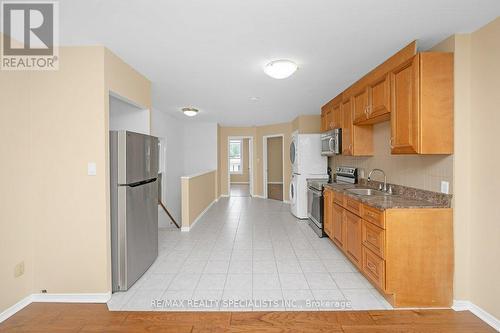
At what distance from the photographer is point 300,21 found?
6.60ft

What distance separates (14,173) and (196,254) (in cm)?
221

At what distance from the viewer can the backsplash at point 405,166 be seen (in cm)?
238

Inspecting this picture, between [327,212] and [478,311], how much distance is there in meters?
2.04

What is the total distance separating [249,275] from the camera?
9.56 ft

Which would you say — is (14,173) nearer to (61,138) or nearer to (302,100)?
(61,138)

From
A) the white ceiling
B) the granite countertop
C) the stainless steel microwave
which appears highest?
the white ceiling

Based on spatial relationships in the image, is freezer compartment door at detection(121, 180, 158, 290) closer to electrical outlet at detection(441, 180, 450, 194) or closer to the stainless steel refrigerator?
the stainless steel refrigerator

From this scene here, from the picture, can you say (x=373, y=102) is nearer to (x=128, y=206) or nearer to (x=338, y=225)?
(x=338, y=225)

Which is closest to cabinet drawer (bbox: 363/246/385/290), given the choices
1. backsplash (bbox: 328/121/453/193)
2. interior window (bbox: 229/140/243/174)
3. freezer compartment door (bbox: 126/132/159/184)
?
backsplash (bbox: 328/121/453/193)

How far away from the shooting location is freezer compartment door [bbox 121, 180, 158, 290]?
2.64 metres

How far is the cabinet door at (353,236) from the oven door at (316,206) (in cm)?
106

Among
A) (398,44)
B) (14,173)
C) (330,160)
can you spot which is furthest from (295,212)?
(14,173)

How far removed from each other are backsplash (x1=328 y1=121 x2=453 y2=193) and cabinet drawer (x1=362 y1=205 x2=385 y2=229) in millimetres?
594

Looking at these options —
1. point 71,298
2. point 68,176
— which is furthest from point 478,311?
point 68,176
